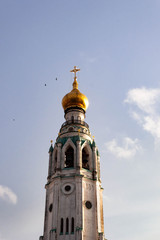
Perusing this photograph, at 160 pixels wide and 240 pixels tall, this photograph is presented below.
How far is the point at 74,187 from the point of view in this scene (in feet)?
122

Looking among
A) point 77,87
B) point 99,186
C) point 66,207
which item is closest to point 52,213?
point 66,207

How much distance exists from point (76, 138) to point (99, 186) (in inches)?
297

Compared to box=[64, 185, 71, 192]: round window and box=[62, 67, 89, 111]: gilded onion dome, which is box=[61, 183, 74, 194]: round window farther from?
box=[62, 67, 89, 111]: gilded onion dome

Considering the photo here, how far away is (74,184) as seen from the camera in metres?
37.5

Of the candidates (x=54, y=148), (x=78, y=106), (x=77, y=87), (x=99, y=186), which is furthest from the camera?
(x=77, y=87)

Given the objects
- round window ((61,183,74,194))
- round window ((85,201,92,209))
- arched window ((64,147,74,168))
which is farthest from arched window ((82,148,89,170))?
round window ((85,201,92,209))

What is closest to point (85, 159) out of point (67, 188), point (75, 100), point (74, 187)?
point (74, 187)

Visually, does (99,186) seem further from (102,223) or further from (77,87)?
(77,87)

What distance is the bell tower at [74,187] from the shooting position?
34.5 m

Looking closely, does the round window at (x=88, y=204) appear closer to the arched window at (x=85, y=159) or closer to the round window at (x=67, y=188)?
the round window at (x=67, y=188)

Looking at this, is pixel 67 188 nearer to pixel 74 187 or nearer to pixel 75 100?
pixel 74 187

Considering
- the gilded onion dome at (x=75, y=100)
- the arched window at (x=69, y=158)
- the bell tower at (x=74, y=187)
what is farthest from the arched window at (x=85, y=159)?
the gilded onion dome at (x=75, y=100)

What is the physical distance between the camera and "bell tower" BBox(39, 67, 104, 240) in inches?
1359

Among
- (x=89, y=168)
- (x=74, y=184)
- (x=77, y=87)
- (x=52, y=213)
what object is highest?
(x=77, y=87)
